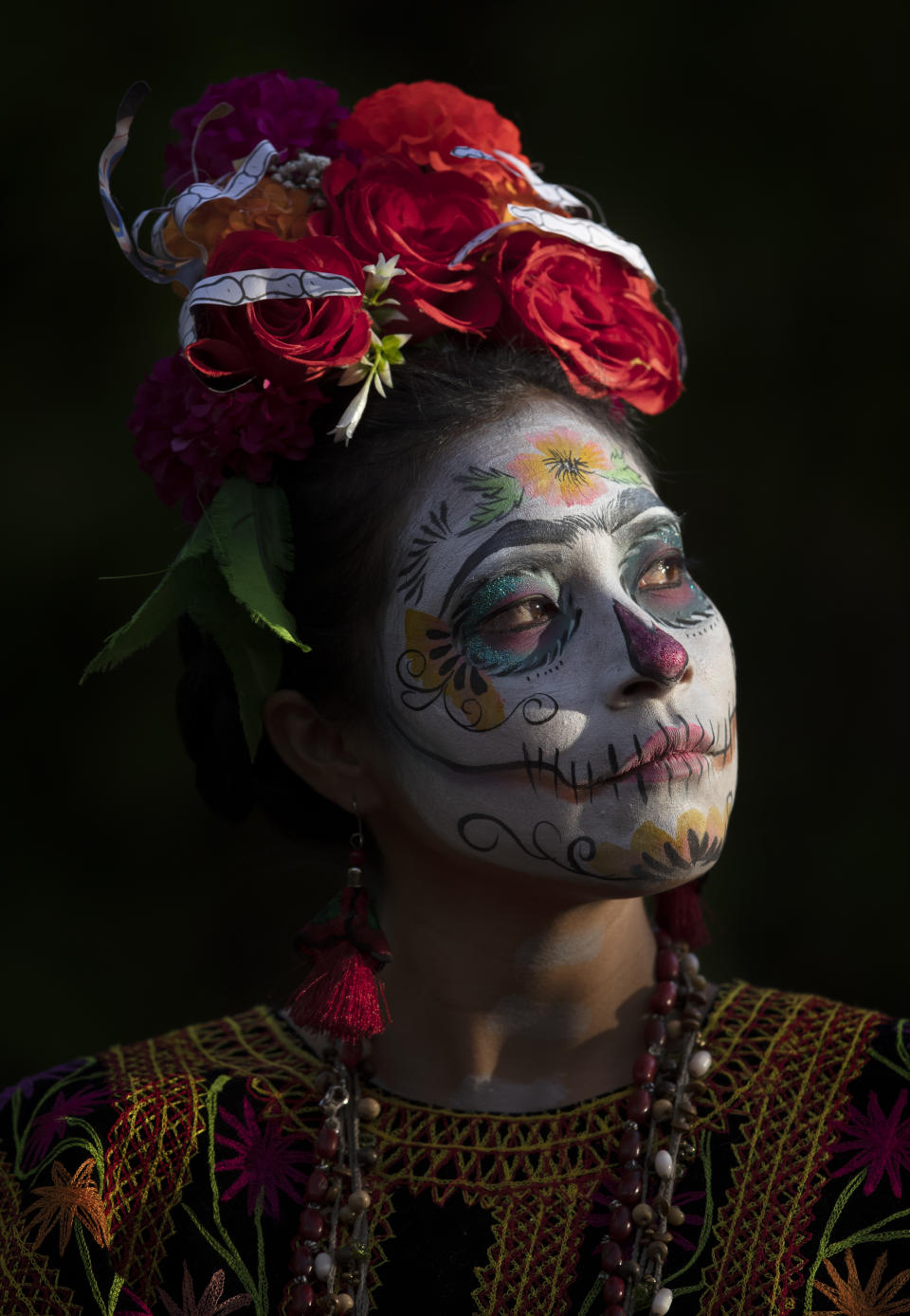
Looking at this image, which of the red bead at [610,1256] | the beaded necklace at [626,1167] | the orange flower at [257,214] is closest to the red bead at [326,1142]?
the beaded necklace at [626,1167]

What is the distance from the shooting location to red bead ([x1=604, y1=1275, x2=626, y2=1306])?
1982 millimetres

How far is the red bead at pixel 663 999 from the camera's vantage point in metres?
2.26

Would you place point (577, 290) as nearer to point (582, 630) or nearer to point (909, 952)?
point (582, 630)

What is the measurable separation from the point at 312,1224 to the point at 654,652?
874mm

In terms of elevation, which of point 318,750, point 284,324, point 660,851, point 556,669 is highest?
point 284,324

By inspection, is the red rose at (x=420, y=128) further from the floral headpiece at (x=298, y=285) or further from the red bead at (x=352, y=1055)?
the red bead at (x=352, y=1055)

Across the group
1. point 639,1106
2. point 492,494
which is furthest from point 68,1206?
point 492,494

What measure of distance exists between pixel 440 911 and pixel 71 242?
2.92 m

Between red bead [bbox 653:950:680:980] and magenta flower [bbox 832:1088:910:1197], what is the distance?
32cm

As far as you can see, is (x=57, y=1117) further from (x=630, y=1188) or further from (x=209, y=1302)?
(x=630, y=1188)

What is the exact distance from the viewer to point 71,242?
4.54 m

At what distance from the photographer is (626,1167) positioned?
82.7 inches

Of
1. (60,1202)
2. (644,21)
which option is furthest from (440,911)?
(644,21)

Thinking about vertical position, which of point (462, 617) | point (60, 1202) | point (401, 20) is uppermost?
point (401, 20)
